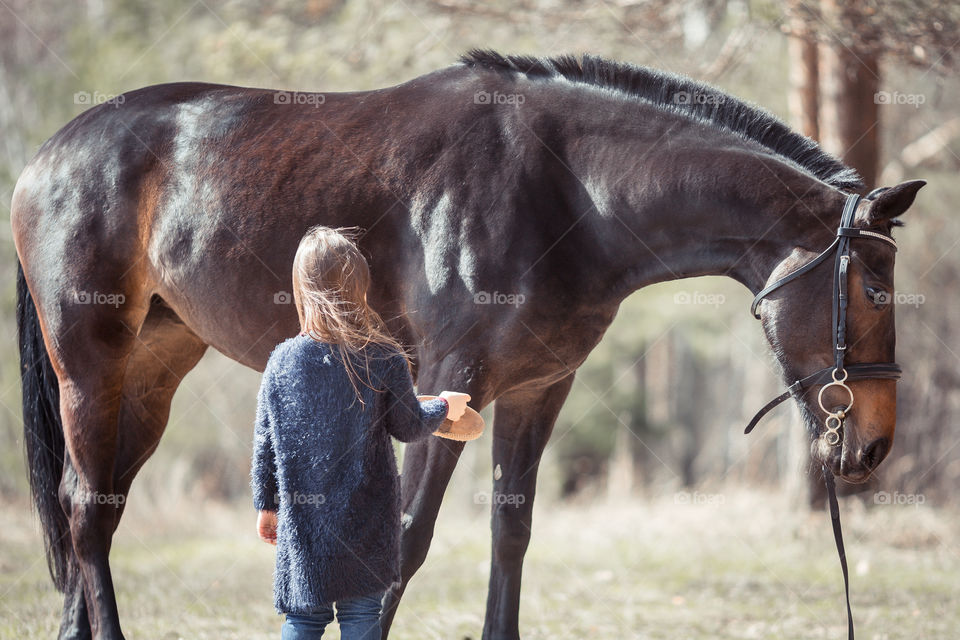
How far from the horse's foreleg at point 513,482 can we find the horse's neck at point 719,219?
2.19 ft

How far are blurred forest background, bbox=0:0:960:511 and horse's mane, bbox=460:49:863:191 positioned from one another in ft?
7.84

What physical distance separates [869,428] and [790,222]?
0.71 m

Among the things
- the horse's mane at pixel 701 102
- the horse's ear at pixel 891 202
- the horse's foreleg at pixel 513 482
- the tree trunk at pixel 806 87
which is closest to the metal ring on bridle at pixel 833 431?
the horse's ear at pixel 891 202

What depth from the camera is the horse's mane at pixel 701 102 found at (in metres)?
3.26

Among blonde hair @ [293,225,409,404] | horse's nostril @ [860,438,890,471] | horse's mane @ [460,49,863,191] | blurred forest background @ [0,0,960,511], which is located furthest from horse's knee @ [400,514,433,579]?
blurred forest background @ [0,0,960,511]

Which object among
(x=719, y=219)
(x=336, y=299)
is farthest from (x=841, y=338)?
(x=336, y=299)

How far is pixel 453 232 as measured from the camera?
10.4ft

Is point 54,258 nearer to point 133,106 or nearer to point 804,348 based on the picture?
point 133,106

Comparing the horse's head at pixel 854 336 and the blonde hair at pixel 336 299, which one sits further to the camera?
the horse's head at pixel 854 336

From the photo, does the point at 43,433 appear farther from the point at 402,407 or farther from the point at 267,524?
the point at 402,407

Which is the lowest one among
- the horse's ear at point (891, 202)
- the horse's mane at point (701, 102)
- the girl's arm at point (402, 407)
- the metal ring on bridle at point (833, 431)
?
the metal ring on bridle at point (833, 431)

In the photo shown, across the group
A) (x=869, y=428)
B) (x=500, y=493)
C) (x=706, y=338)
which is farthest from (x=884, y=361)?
(x=706, y=338)

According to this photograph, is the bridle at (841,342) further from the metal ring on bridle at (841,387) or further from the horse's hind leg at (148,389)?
the horse's hind leg at (148,389)

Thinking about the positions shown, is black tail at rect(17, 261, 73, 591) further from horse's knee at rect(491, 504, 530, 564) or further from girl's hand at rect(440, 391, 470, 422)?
girl's hand at rect(440, 391, 470, 422)
